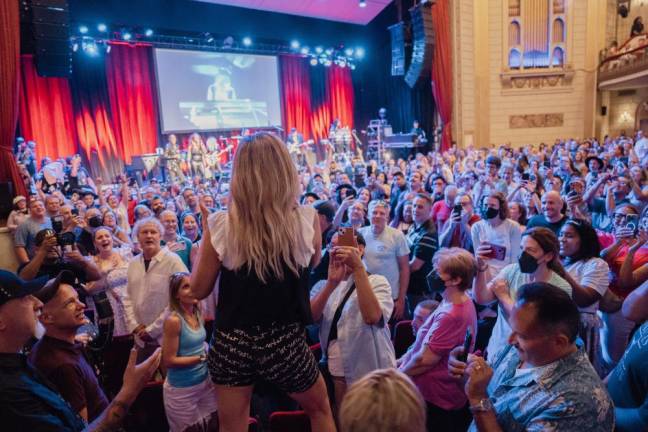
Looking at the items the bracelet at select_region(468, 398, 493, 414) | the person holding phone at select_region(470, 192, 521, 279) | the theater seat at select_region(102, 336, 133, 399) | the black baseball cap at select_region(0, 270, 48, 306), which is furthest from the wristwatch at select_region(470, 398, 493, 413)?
the theater seat at select_region(102, 336, 133, 399)

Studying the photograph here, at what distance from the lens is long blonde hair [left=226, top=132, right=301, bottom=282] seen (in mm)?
1292

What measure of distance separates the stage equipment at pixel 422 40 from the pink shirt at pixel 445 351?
11567mm

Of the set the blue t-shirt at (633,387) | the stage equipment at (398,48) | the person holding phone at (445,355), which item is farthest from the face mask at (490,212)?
the stage equipment at (398,48)

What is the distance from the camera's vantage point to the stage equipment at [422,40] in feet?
39.2

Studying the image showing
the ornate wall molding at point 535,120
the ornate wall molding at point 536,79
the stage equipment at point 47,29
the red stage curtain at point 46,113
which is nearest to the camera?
the stage equipment at point 47,29

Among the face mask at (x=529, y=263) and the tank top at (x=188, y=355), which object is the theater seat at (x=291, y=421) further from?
the face mask at (x=529, y=263)

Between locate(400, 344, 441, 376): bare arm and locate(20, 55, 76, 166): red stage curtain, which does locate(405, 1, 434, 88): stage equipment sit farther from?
locate(400, 344, 441, 376): bare arm

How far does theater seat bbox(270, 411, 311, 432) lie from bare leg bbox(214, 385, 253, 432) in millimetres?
418

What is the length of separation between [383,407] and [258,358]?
59 cm

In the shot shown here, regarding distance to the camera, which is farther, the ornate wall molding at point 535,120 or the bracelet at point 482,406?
the ornate wall molding at point 535,120

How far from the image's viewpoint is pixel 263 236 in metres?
1.30

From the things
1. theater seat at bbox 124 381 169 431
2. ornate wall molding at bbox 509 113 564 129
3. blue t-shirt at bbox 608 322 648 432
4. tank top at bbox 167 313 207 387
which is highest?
ornate wall molding at bbox 509 113 564 129

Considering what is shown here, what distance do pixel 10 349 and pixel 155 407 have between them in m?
1.17

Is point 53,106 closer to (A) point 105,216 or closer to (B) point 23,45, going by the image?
(B) point 23,45
